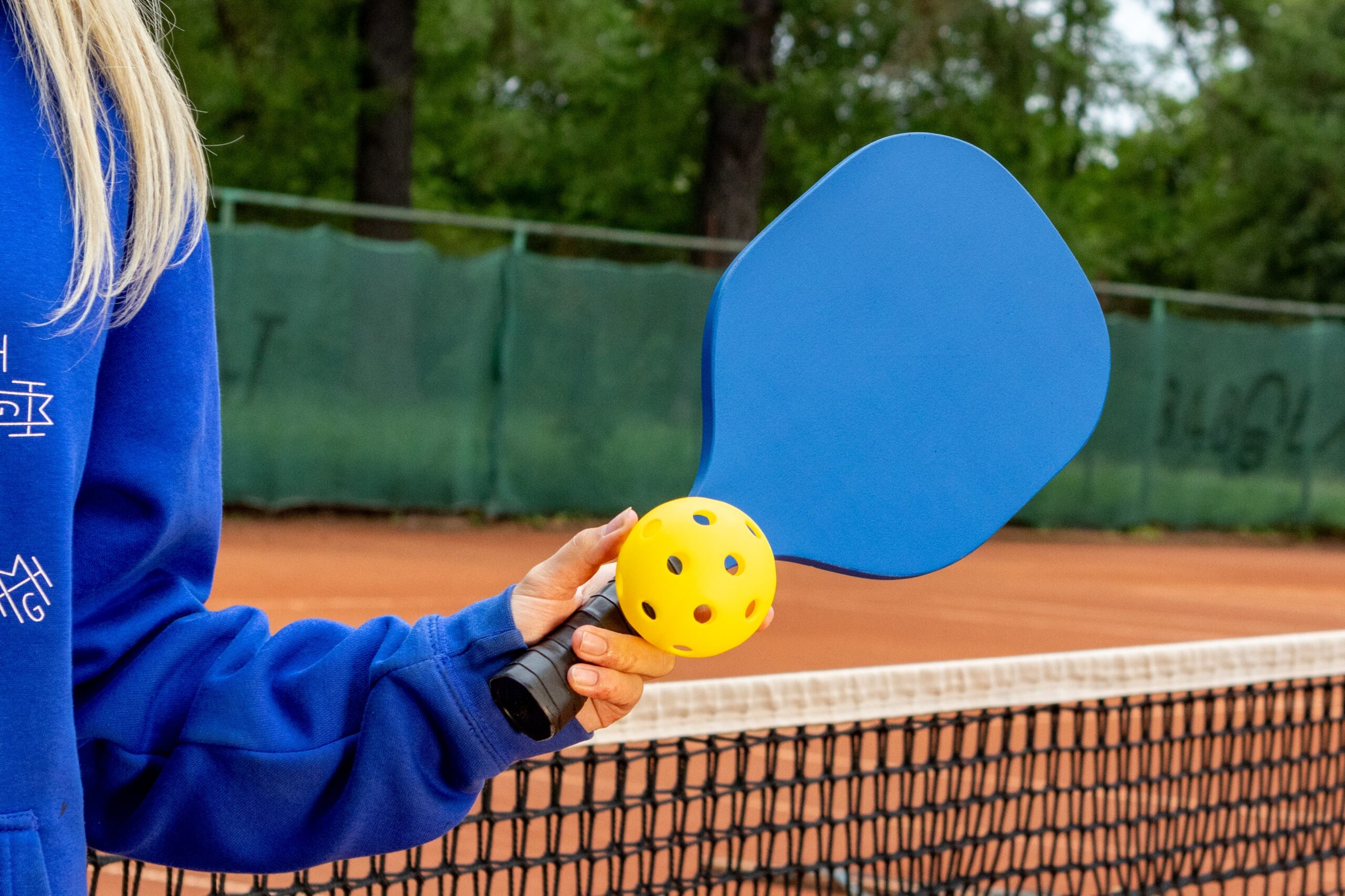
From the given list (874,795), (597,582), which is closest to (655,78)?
(874,795)

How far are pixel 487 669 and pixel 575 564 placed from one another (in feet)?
0.31

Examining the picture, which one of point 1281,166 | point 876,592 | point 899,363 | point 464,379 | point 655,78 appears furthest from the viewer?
point 1281,166

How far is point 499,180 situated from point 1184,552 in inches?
582

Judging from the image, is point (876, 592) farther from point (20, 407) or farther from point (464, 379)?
point (20, 407)

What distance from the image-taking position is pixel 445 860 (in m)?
1.98

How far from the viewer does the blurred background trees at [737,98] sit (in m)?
13.3

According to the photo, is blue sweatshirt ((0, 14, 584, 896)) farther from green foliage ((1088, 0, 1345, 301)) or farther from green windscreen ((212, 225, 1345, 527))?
green foliage ((1088, 0, 1345, 301))

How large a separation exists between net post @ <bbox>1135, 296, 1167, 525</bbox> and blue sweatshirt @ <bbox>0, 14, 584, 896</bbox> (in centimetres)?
1280

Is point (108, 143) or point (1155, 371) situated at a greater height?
point (108, 143)

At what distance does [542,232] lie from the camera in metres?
10.7

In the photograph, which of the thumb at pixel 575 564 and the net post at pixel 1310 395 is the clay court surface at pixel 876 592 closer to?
the net post at pixel 1310 395

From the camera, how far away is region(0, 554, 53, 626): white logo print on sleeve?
812 mm

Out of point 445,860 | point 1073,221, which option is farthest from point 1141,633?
point 1073,221

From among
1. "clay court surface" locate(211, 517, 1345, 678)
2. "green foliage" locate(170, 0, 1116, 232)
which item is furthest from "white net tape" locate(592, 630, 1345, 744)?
"green foliage" locate(170, 0, 1116, 232)
